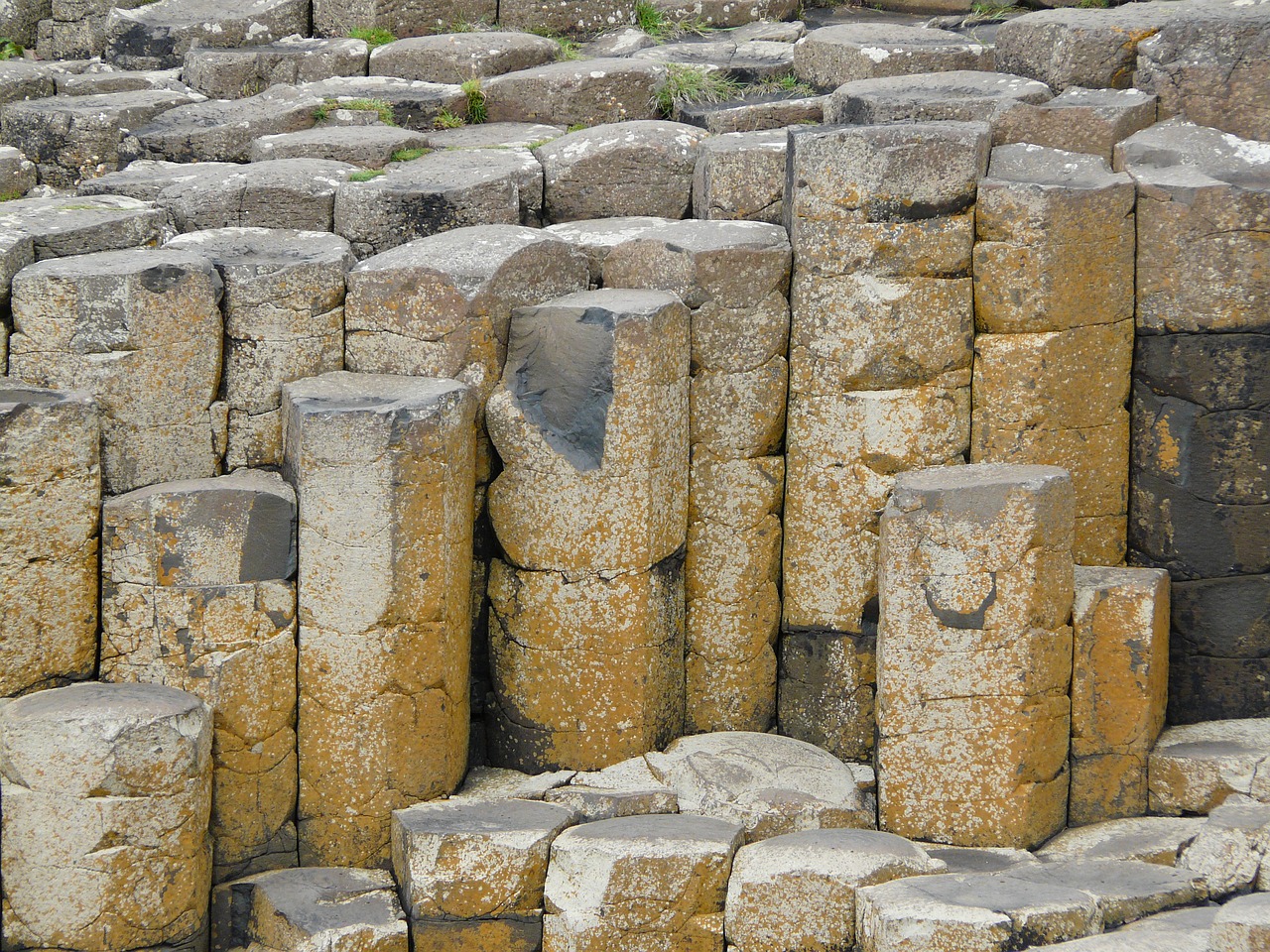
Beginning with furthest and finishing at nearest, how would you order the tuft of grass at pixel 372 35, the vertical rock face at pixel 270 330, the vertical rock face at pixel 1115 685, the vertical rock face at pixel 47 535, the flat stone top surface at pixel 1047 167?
the tuft of grass at pixel 372 35 < the flat stone top surface at pixel 1047 167 < the vertical rock face at pixel 270 330 < the vertical rock face at pixel 1115 685 < the vertical rock face at pixel 47 535

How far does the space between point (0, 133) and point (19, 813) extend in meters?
4.33

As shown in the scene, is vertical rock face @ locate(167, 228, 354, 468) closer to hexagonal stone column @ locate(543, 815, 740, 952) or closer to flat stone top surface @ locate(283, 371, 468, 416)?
flat stone top surface @ locate(283, 371, 468, 416)

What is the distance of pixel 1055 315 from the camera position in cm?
703

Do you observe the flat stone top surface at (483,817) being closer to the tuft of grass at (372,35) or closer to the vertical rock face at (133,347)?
the vertical rock face at (133,347)

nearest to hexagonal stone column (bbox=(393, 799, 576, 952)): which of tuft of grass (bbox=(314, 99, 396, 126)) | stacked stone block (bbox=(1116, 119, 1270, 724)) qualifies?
stacked stone block (bbox=(1116, 119, 1270, 724))

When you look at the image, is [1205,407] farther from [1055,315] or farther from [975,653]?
Answer: [975,653]

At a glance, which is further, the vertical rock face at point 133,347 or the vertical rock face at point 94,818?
the vertical rock face at point 133,347

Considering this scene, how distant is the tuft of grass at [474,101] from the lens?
29.2 ft

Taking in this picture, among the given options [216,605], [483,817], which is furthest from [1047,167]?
[216,605]

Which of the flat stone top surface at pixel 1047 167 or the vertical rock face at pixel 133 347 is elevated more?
the flat stone top surface at pixel 1047 167

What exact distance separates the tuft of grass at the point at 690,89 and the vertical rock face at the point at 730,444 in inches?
63.2

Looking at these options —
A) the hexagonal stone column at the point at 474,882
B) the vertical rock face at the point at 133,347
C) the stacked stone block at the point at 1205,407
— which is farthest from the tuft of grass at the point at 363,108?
the hexagonal stone column at the point at 474,882

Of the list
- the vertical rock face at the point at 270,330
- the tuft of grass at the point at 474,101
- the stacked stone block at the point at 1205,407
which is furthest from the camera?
the tuft of grass at the point at 474,101

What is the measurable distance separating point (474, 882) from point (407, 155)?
403cm
